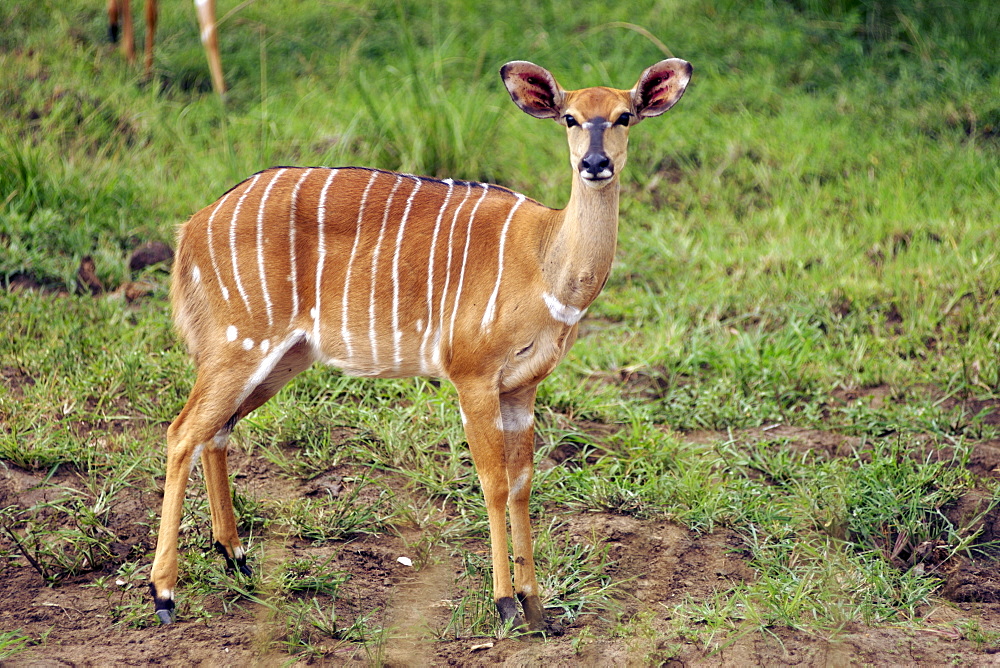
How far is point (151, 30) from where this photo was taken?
6.96 m

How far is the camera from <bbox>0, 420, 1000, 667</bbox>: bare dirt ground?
3207 millimetres

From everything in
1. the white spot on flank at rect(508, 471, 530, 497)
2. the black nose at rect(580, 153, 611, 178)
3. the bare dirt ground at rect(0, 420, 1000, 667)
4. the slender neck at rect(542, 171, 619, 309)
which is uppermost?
the black nose at rect(580, 153, 611, 178)

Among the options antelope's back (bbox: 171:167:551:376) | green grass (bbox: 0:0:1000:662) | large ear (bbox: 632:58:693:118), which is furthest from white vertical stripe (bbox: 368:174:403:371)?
large ear (bbox: 632:58:693:118)

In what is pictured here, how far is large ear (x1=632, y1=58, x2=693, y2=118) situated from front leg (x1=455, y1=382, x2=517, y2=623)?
0.99m

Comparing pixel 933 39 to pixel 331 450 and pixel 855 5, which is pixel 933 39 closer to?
pixel 855 5

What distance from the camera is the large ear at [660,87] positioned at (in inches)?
131

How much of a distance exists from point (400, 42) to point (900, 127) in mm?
3381

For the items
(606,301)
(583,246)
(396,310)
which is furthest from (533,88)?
(606,301)

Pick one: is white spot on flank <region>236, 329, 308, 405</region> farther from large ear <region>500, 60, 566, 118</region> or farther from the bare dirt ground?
large ear <region>500, 60, 566, 118</region>

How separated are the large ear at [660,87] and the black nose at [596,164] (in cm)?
31

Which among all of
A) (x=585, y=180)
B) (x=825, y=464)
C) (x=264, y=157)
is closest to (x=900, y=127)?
(x=825, y=464)

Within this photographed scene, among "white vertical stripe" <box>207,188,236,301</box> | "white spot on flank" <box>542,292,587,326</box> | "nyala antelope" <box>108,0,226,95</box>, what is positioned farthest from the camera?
"nyala antelope" <box>108,0,226,95</box>

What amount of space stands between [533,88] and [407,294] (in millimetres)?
759

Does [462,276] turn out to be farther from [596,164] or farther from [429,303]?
[596,164]
